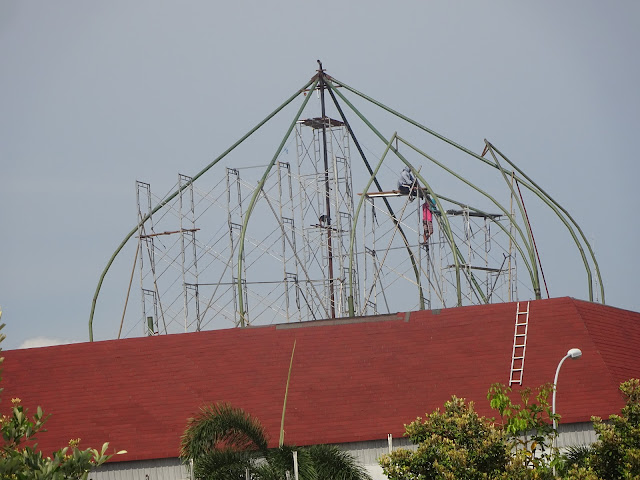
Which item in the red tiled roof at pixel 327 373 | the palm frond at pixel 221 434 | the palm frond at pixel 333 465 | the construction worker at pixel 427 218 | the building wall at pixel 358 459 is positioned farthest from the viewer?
the construction worker at pixel 427 218

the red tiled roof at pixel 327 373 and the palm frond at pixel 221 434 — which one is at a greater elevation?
the red tiled roof at pixel 327 373

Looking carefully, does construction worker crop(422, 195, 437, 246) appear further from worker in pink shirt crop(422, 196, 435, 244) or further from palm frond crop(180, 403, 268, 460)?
palm frond crop(180, 403, 268, 460)

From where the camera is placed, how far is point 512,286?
41.9 m

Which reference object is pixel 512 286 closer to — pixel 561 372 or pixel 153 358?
pixel 561 372

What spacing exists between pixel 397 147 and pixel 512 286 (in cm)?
688

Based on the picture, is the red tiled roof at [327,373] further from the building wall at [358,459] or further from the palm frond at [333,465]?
the palm frond at [333,465]

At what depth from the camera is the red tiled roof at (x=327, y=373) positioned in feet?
102

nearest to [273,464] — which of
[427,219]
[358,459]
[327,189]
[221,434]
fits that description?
[221,434]

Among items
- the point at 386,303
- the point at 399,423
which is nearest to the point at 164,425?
the point at 399,423

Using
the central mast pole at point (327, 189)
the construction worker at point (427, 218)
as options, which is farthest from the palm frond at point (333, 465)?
the construction worker at point (427, 218)

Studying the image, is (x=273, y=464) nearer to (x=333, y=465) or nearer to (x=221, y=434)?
(x=333, y=465)

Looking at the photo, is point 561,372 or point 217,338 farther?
point 217,338

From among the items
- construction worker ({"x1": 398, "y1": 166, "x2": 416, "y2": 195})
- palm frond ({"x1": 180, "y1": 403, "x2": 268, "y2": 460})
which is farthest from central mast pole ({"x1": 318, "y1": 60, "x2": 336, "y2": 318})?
palm frond ({"x1": 180, "y1": 403, "x2": 268, "y2": 460})

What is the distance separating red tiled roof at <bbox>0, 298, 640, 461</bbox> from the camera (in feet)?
102
